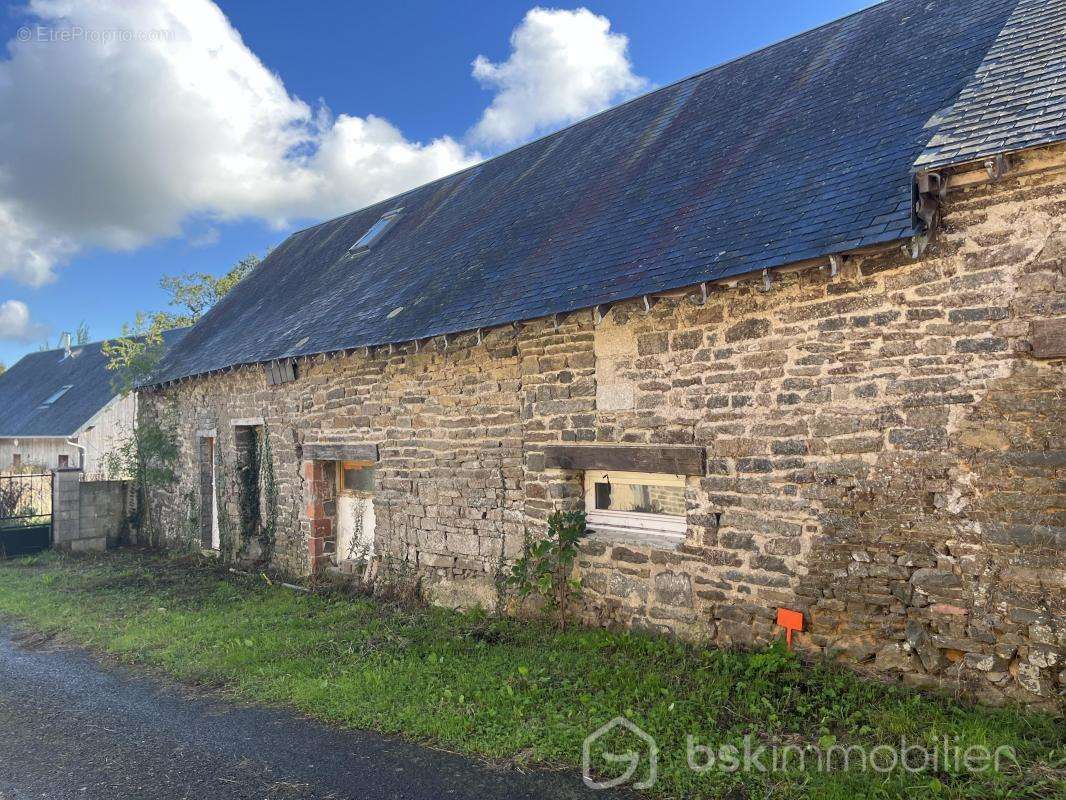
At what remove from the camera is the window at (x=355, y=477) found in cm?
923

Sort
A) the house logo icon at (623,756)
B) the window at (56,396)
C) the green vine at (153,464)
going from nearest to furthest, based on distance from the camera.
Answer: the house logo icon at (623,756)
the green vine at (153,464)
the window at (56,396)

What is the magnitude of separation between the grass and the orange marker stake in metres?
0.17

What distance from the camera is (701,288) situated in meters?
5.28

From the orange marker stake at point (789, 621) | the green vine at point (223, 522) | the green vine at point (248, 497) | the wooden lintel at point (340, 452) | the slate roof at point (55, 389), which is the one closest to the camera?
the orange marker stake at point (789, 621)

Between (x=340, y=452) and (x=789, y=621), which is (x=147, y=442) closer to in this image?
(x=340, y=452)

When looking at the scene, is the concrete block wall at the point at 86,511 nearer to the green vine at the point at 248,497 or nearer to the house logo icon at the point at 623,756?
the green vine at the point at 248,497

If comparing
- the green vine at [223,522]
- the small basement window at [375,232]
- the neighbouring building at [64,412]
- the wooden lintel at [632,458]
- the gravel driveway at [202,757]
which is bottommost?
the gravel driveway at [202,757]

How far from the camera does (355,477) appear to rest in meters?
9.50

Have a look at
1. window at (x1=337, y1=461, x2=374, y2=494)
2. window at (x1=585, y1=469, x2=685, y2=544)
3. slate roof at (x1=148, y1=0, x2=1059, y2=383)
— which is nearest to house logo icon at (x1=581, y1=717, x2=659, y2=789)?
window at (x1=585, y1=469, x2=685, y2=544)

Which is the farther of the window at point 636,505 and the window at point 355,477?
the window at point 355,477

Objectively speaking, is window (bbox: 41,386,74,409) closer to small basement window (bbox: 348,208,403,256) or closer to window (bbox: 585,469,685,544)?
small basement window (bbox: 348,208,403,256)

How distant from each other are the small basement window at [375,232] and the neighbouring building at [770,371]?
328 cm

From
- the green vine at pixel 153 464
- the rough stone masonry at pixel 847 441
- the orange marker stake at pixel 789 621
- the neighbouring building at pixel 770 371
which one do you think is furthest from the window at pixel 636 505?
the green vine at pixel 153 464

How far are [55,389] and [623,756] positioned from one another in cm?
3166
